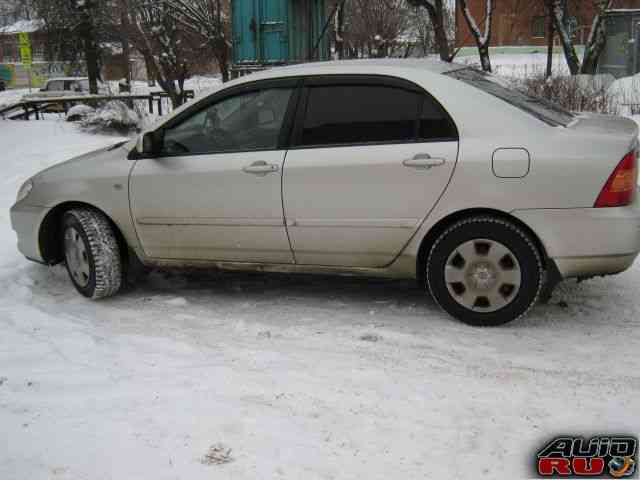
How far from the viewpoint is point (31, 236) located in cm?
540

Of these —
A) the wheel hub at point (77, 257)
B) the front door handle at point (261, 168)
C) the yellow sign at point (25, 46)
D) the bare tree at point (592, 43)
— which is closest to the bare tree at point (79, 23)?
the yellow sign at point (25, 46)

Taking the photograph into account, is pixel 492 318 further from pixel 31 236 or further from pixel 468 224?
pixel 31 236

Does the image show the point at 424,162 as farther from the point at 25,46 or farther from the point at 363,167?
the point at 25,46

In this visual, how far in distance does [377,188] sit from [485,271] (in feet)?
2.65

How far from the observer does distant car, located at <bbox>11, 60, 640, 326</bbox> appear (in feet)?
13.1

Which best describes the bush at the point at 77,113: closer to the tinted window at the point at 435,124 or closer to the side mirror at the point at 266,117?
the side mirror at the point at 266,117

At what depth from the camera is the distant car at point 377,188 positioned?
3.99 meters

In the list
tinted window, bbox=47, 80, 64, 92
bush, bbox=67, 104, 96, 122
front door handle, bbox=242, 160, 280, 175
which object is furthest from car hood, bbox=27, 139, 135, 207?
tinted window, bbox=47, 80, 64, 92

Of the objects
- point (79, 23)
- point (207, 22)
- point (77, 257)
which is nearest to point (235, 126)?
point (77, 257)

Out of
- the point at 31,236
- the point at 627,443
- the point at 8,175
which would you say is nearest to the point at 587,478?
the point at 627,443

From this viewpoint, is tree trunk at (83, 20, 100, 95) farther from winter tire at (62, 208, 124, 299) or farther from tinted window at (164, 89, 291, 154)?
tinted window at (164, 89, 291, 154)

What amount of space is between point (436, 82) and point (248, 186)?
4.43ft

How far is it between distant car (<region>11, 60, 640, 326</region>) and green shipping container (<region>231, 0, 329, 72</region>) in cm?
1146

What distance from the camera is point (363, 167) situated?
4293 millimetres
